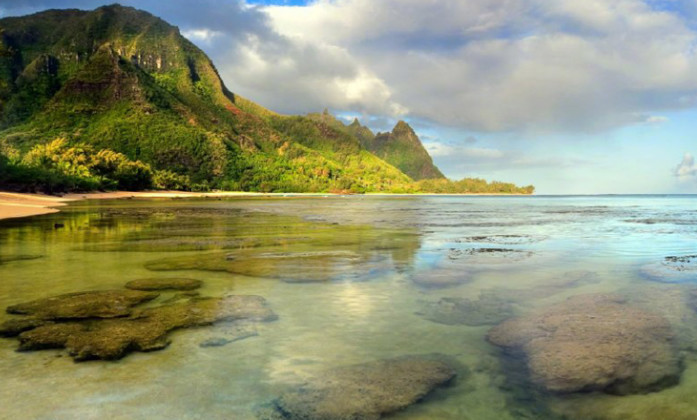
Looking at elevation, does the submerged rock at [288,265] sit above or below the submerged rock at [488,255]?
below

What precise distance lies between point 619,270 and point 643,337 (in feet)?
23.2

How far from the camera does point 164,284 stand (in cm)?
1015

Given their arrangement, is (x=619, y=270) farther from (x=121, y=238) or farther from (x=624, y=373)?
(x=121, y=238)

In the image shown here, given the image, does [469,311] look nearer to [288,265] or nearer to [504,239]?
[288,265]

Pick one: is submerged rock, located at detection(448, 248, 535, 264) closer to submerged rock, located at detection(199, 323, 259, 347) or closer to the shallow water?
the shallow water

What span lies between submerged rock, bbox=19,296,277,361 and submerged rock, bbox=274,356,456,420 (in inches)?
98.7

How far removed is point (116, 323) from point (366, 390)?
4458mm

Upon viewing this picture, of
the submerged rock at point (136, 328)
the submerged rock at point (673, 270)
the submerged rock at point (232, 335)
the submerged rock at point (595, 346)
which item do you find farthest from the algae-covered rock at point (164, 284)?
the submerged rock at point (673, 270)

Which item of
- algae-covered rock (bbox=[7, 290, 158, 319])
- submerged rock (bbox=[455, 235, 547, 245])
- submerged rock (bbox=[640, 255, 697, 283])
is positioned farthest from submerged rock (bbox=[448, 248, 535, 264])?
algae-covered rock (bbox=[7, 290, 158, 319])

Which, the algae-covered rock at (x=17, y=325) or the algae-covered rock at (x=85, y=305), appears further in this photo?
the algae-covered rock at (x=85, y=305)

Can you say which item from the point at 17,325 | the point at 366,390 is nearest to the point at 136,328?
the point at 17,325

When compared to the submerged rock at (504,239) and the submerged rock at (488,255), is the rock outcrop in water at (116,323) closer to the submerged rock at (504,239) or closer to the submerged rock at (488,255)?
the submerged rock at (488,255)

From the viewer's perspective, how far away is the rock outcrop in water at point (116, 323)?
6031 millimetres

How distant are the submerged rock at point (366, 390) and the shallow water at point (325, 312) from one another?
181mm
